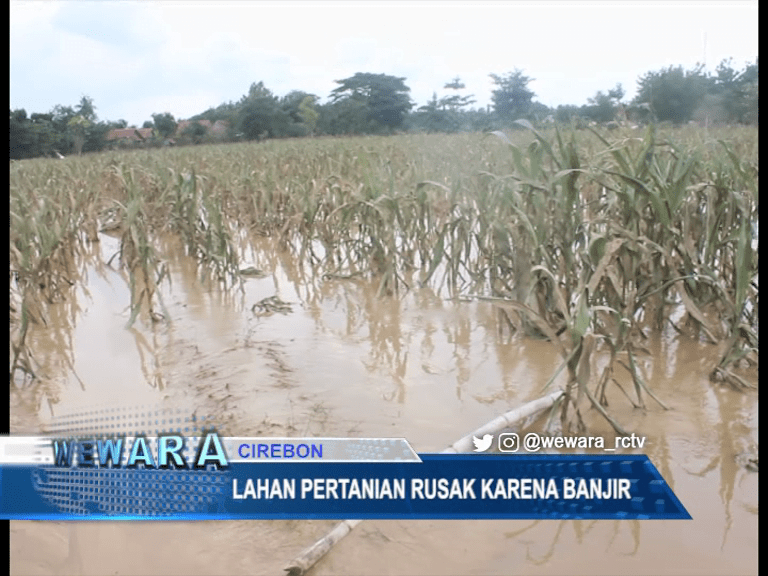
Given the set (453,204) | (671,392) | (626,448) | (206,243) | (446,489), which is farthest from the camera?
(206,243)

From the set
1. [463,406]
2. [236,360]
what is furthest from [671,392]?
[236,360]

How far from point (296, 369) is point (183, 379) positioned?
37 cm

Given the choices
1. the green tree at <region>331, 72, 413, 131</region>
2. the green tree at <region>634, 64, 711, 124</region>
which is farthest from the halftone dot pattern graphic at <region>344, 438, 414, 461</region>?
the green tree at <region>634, 64, 711, 124</region>

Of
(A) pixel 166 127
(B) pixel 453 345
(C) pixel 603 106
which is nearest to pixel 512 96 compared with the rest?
(C) pixel 603 106

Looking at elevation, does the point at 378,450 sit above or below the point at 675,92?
below

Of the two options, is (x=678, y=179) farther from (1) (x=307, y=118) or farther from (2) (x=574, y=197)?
(1) (x=307, y=118)

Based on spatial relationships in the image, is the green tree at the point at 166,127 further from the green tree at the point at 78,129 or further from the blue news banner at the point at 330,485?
the blue news banner at the point at 330,485

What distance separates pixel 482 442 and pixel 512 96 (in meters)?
1.79

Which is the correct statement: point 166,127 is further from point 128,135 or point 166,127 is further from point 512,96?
point 512,96

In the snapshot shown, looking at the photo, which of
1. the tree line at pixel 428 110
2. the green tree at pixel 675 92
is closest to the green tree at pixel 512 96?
the tree line at pixel 428 110

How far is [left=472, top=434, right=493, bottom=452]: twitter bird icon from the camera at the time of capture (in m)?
1.43

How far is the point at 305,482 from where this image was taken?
1282mm

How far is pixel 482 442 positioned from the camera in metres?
1.44

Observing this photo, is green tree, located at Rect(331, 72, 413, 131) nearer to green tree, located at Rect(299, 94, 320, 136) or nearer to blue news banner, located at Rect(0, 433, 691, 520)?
green tree, located at Rect(299, 94, 320, 136)
